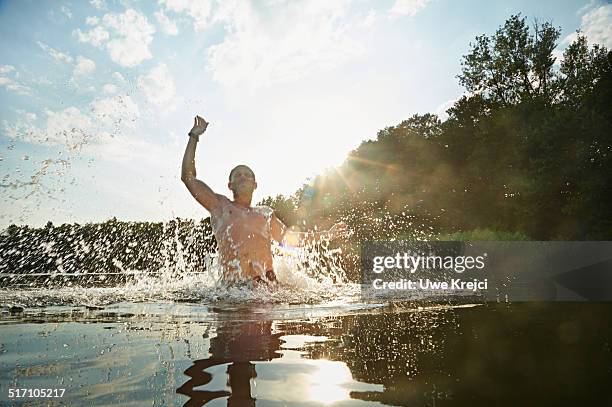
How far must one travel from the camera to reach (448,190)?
31.7 m

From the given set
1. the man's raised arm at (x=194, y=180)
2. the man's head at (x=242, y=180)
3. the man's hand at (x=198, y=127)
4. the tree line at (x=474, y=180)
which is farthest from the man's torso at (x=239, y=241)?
the tree line at (x=474, y=180)

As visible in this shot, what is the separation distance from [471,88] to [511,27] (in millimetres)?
4730

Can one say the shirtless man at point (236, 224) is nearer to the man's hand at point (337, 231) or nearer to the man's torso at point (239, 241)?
the man's torso at point (239, 241)

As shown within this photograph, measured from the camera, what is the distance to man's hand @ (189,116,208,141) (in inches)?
238

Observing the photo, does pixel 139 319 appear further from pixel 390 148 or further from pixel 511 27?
pixel 390 148

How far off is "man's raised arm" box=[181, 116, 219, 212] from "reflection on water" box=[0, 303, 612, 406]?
2.28 metres

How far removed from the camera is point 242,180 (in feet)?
21.0

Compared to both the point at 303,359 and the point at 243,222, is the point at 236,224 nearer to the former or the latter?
the point at 243,222

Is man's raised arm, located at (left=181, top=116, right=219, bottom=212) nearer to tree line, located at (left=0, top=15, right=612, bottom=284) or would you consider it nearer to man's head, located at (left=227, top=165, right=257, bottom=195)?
man's head, located at (left=227, top=165, right=257, bottom=195)

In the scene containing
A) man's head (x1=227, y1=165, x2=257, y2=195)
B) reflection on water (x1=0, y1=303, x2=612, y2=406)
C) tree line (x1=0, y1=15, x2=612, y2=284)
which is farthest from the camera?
tree line (x1=0, y1=15, x2=612, y2=284)

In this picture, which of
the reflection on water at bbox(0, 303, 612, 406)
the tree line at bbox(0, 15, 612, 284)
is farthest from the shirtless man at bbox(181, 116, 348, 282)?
the tree line at bbox(0, 15, 612, 284)

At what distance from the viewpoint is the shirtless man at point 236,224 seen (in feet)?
19.8

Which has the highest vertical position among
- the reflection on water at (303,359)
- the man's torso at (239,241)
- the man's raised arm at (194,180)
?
the man's raised arm at (194,180)

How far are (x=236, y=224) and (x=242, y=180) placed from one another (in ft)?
2.35
